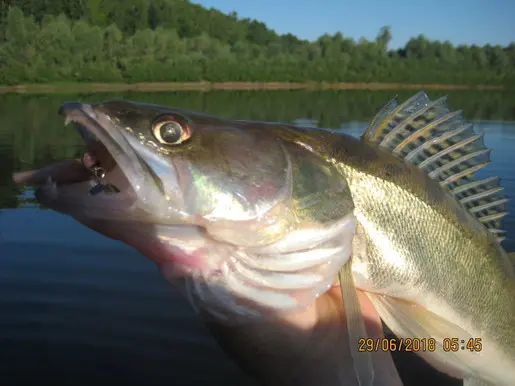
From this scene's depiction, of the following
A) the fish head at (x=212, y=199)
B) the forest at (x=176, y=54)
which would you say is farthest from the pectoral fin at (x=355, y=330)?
the forest at (x=176, y=54)

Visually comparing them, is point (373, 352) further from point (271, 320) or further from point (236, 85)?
point (236, 85)

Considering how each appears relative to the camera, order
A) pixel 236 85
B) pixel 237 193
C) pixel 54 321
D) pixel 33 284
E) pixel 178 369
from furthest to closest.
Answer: pixel 236 85, pixel 33 284, pixel 54 321, pixel 178 369, pixel 237 193

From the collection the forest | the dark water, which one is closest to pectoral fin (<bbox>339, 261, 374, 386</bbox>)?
the dark water

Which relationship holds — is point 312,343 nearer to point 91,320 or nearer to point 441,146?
point 441,146

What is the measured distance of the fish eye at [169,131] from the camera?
197 cm

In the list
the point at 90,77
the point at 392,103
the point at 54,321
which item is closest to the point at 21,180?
the point at 392,103

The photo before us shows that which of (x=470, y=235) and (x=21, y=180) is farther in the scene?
(x=470, y=235)

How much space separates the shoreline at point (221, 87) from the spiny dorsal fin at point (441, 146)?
51.4 meters

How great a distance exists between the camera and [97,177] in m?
2.01

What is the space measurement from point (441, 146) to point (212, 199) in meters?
1.39

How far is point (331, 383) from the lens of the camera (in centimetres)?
239

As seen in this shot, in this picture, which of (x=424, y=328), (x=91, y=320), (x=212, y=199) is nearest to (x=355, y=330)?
(x=424, y=328)

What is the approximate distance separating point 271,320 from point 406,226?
0.74 metres

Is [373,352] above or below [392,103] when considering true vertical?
below
